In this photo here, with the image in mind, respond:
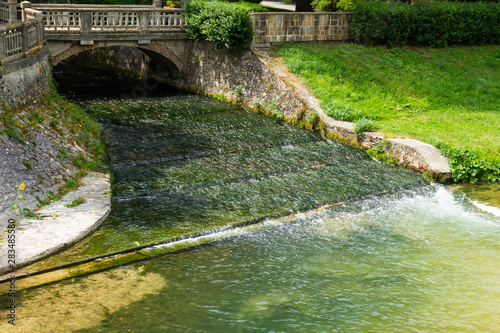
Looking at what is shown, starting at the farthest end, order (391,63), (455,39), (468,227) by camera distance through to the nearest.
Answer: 1. (455,39)
2. (391,63)
3. (468,227)

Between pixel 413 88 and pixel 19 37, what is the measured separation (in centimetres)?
1437

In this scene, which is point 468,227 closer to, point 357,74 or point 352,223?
point 352,223

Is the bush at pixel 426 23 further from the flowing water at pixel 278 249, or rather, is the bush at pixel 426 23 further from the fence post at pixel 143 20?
the flowing water at pixel 278 249

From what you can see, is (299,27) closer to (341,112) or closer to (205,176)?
(341,112)

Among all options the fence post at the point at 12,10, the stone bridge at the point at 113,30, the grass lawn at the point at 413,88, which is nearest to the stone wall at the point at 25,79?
the stone bridge at the point at 113,30

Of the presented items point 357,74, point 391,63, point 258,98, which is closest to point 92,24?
point 258,98

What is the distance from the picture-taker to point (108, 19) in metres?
22.6

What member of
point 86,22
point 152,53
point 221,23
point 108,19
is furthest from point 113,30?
point 221,23

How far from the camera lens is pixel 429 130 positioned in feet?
57.4

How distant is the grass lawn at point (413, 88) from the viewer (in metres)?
17.6

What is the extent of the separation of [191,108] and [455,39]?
14.4 m

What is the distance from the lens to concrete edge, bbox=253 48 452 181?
605 inches

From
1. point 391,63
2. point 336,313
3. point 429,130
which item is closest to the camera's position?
point 336,313

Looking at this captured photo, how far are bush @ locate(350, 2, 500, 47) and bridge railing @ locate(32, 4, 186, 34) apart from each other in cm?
853
